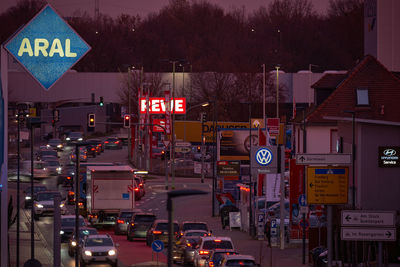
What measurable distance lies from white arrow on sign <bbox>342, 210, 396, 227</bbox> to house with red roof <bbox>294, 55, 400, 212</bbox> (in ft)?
35.6

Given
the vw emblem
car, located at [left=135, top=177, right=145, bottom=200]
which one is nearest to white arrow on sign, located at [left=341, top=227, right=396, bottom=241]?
the vw emblem

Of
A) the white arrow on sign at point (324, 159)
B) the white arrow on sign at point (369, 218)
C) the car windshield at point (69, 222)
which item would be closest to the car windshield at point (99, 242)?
the car windshield at point (69, 222)

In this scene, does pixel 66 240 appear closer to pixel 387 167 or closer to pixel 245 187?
pixel 245 187

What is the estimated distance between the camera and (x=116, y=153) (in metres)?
108

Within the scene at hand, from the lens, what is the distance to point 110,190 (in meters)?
45.4

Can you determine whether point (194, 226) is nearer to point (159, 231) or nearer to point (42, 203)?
point (159, 231)

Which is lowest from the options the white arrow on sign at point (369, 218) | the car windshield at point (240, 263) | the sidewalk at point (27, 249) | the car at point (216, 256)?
the sidewalk at point (27, 249)

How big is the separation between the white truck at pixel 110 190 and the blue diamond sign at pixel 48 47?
3115 centimetres

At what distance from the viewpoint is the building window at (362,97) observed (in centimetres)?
4784

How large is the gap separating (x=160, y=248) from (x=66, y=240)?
36.4ft

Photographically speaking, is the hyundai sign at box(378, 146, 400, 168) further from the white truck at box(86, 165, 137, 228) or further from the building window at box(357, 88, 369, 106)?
the white truck at box(86, 165, 137, 228)

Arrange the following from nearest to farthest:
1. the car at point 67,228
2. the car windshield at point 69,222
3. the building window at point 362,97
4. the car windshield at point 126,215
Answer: the car at point 67,228, the car windshield at point 69,222, the car windshield at point 126,215, the building window at point 362,97

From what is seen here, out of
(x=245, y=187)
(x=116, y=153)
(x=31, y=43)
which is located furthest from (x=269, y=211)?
(x=116, y=153)

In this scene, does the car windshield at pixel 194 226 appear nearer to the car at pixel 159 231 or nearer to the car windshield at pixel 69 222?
the car at pixel 159 231
